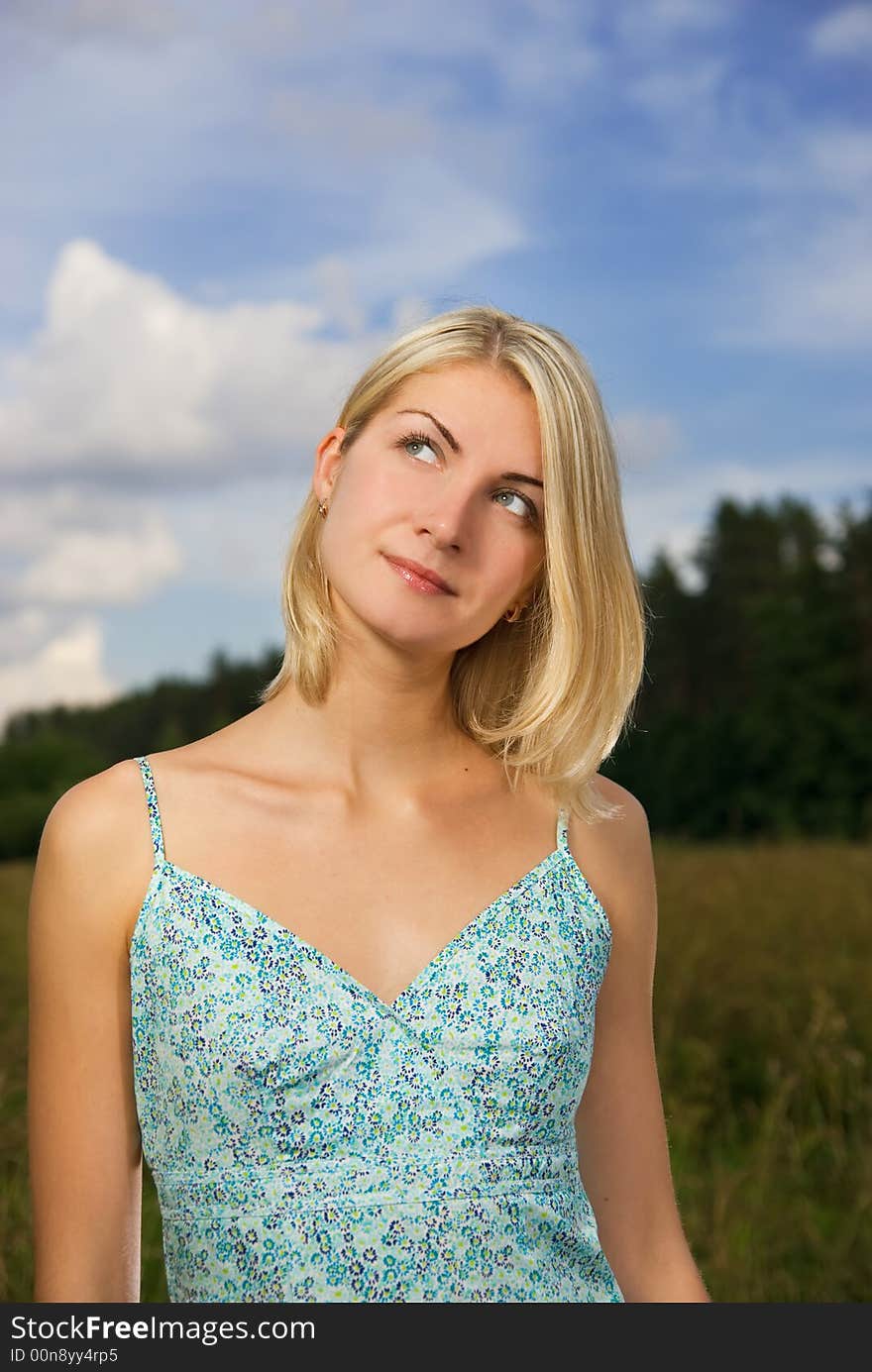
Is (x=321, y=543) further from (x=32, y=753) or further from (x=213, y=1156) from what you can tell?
(x=32, y=753)

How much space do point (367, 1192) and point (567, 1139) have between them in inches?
12.8

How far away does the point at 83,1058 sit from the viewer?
1820 millimetres

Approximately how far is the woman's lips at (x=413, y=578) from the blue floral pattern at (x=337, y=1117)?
1.49ft

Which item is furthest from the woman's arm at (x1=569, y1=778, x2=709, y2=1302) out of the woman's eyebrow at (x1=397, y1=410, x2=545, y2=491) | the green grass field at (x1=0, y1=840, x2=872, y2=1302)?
the green grass field at (x1=0, y1=840, x2=872, y2=1302)

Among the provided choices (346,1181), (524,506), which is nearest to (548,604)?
(524,506)

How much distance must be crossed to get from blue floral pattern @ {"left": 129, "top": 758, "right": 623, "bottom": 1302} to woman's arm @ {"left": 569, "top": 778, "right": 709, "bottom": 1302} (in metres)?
0.19

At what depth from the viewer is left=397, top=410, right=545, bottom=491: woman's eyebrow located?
1999 millimetres

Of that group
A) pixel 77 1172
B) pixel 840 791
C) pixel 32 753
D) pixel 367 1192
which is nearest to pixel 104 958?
pixel 77 1172

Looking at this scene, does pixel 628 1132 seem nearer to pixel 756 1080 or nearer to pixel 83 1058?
pixel 83 1058

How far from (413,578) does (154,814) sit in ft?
1.59

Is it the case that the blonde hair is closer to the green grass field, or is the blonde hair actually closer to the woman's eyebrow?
the woman's eyebrow

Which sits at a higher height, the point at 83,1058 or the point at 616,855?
the point at 616,855

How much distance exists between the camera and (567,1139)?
1.95 meters

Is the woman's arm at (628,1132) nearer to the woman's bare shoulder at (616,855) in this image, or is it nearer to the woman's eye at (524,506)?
the woman's bare shoulder at (616,855)
